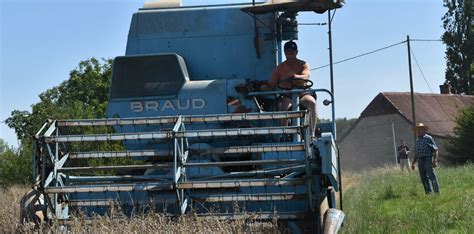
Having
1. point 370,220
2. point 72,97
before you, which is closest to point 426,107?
point 72,97

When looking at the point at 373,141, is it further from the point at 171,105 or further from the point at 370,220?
the point at 171,105

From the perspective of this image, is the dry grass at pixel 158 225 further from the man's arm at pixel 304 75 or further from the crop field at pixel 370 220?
the man's arm at pixel 304 75

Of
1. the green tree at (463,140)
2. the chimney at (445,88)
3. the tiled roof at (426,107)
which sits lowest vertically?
the green tree at (463,140)

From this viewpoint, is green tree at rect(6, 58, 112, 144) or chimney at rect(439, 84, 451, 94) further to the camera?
chimney at rect(439, 84, 451, 94)

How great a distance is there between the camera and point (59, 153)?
26.1ft

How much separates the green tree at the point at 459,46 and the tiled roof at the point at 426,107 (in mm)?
3416

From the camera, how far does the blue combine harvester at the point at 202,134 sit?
7.45 meters

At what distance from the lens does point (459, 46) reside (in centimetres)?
5966

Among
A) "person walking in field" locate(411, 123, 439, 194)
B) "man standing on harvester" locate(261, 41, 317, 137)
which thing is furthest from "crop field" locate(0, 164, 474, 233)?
"man standing on harvester" locate(261, 41, 317, 137)

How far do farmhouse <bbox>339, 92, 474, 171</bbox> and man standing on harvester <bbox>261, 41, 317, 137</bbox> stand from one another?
4317 cm

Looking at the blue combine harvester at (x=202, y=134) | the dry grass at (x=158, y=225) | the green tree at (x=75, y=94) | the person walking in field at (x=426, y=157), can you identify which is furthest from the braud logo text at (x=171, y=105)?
the green tree at (x=75, y=94)

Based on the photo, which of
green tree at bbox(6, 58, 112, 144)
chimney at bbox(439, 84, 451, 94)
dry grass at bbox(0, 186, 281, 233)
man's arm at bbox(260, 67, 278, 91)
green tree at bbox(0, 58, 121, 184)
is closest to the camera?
dry grass at bbox(0, 186, 281, 233)

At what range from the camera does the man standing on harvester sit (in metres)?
8.77

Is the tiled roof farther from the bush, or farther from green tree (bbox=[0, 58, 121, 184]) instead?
the bush
